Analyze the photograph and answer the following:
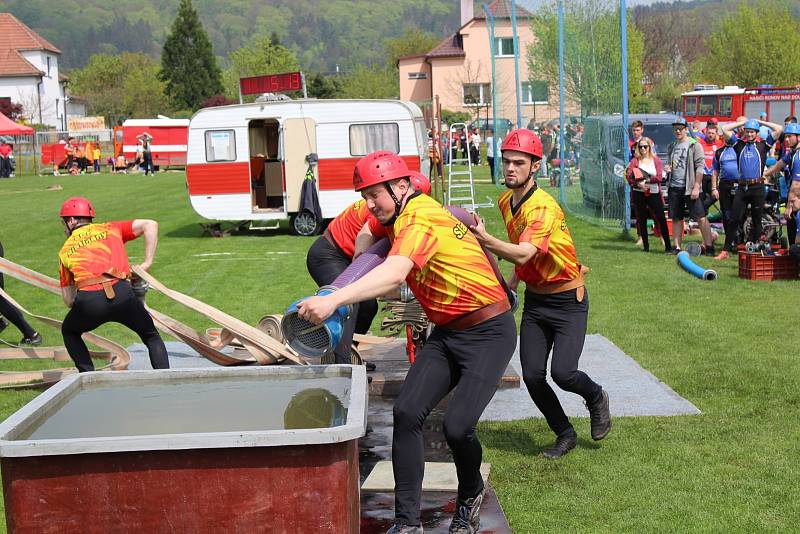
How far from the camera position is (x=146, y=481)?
4.12m

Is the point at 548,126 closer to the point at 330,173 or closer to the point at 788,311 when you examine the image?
the point at 330,173

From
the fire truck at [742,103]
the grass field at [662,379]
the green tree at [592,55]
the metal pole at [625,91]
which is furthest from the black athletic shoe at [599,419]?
the fire truck at [742,103]

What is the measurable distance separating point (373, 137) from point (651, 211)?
7.05 metres

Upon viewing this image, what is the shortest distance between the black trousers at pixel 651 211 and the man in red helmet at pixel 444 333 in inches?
449

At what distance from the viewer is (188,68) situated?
113 metres

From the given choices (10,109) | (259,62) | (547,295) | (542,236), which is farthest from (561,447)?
(259,62)

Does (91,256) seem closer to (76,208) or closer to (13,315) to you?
(76,208)

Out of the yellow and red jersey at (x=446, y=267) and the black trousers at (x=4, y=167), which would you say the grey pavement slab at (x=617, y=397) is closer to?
the yellow and red jersey at (x=446, y=267)

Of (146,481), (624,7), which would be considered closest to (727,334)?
(146,481)

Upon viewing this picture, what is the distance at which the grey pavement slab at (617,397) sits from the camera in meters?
7.91

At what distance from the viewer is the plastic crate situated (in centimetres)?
1384

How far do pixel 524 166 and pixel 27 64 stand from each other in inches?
3812

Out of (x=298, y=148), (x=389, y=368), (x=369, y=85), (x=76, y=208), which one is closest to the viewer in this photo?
(x=76, y=208)

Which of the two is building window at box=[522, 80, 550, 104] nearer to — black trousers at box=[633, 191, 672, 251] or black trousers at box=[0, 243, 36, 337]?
black trousers at box=[633, 191, 672, 251]
